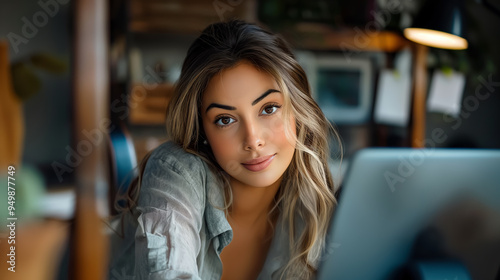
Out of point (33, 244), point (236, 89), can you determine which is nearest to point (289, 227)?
point (236, 89)

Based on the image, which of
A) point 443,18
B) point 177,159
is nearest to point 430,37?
point 443,18

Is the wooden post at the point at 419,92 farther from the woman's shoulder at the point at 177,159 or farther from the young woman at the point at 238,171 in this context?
the woman's shoulder at the point at 177,159

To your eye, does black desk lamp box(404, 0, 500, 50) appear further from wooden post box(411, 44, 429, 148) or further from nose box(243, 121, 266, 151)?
wooden post box(411, 44, 429, 148)

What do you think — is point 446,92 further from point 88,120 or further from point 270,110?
point 270,110

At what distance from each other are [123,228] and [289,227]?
37cm

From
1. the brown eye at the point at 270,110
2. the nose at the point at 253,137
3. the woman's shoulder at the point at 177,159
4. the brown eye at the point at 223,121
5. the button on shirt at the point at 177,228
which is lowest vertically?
the button on shirt at the point at 177,228

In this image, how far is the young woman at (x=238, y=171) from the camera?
31.4 inches

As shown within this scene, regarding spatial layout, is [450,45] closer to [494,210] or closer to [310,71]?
[494,210]

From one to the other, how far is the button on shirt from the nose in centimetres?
12

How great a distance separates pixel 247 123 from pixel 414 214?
32cm

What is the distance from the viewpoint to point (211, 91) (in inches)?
32.4

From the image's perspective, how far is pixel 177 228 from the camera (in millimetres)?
744

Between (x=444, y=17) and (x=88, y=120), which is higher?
(x=444, y=17)

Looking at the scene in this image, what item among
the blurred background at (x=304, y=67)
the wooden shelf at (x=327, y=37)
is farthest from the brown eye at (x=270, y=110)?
the wooden shelf at (x=327, y=37)
